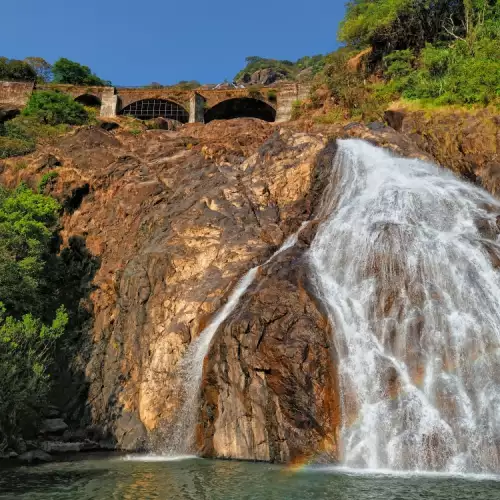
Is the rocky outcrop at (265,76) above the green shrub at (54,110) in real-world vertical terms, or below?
above

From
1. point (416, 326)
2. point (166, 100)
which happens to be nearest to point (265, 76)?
point (166, 100)

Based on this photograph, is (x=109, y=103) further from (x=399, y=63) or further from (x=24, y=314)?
(x=24, y=314)

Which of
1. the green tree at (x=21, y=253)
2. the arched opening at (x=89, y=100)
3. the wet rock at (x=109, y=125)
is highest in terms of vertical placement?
the arched opening at (x=89, y=100)

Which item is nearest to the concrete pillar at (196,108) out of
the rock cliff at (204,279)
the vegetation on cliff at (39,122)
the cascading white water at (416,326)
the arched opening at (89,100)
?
the vegetation on cliff at (39,122)

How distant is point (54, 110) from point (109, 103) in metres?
6.84

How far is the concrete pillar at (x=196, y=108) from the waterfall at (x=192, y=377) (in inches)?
1377

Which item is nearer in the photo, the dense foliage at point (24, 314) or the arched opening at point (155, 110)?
the dense foliage at point (24, 314)

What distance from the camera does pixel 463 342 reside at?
52.9ft

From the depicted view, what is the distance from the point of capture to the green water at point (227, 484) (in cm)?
1164

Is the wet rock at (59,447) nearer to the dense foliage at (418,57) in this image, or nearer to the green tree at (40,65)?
the dense foliage at (418,57)

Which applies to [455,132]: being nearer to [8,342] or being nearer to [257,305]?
[257,305]

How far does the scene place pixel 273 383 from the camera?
52.9 ft

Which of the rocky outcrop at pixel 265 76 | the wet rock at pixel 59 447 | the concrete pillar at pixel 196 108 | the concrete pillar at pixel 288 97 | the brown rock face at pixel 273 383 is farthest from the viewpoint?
the rocky outcrop at pixel 265 76

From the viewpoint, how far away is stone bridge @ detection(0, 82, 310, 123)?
53906 millimetres
